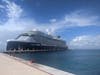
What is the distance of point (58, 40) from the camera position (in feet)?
429

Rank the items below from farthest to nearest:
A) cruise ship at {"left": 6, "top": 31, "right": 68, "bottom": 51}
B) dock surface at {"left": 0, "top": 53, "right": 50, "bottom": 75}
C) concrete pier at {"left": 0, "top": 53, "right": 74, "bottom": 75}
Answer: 1. cruise ship at {"left": 6, "top": 31, "right": 68, "bottom": 51}
2. concrete pier at {"left": 0, "top": 53, "right": 74, "bottom": 75}
3. dock surface at {"left": 0, "top": 53, "right": 50, "bottom": 75}

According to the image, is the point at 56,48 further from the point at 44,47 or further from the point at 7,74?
the point at 7,74

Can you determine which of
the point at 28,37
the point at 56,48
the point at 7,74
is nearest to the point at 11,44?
the point at 28,37

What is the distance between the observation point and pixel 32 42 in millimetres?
105062

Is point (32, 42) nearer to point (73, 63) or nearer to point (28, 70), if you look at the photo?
point (73, 63)

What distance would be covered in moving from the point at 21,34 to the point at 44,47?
14.5m

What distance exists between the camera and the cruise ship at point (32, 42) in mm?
100438

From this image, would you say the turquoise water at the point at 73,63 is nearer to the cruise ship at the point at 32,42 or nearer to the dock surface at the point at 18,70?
the dock surface at the point at 18,70

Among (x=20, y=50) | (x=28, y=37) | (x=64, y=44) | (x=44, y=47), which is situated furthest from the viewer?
(x=64, y=44)

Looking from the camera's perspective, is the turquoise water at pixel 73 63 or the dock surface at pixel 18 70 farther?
the turquoise water at pixel 73 63

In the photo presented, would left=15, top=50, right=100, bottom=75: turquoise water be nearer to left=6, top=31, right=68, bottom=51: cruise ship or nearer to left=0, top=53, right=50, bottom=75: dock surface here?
left=0, top=53, right=50, bottom=75: dock surface

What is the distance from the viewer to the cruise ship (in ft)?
330

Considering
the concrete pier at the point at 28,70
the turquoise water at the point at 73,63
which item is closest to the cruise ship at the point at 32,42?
the turquoise water at the point at 73,63

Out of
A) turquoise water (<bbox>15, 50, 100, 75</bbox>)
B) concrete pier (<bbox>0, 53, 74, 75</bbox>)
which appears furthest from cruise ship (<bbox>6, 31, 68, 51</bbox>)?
concrete pier (<bbox>0, 53, 74, 75</bbox>)
